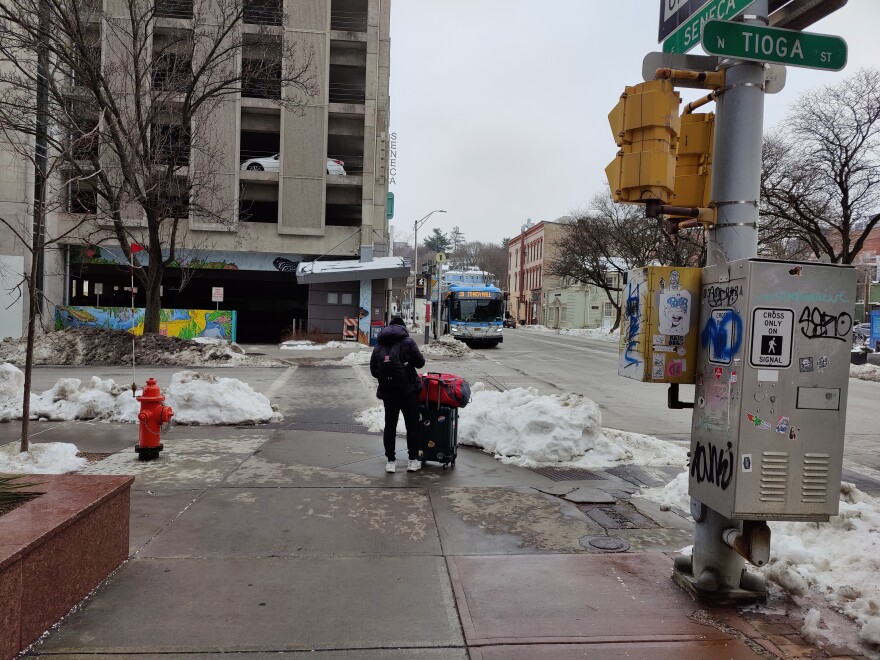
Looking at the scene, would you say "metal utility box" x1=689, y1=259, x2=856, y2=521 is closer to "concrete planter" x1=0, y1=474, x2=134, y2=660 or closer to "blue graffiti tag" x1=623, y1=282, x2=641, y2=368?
"blue graffiti tag" x1=623, y1=282, x2=641, y2=368

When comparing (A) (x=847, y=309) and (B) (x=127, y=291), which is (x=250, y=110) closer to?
(B) (x=127, y=291)

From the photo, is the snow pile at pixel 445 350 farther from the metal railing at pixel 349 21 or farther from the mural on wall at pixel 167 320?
the metal railing at pixel 349 21

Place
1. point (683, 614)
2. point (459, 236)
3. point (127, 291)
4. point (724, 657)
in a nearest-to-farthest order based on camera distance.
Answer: point (724, 657) → point (683, 614) → point (127, 291) → point (459, 236)

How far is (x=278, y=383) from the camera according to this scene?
51.6 ft

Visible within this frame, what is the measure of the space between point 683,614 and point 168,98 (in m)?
20.4

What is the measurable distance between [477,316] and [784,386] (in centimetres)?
2916

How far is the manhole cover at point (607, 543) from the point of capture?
4.82 m

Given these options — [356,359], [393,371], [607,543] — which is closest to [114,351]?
[356,359]

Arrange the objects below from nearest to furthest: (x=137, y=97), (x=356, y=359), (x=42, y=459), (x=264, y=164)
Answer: (x=42, y=459)
(x=137, y=97)
(x=356, y=359)
(x=264, y=164)

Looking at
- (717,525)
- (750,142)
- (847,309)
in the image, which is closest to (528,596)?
(717,525)

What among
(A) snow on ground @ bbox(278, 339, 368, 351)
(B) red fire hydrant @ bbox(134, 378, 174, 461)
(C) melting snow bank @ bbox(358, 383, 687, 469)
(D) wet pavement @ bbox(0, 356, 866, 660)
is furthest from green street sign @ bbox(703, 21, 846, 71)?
(A) snow on ground @ bbox(278, 339, 368, 351)

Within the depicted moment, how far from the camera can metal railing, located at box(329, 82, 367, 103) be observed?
33.2m

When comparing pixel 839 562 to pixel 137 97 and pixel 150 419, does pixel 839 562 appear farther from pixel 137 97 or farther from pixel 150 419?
pixel 137 97

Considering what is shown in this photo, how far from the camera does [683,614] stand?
374 centimetres
